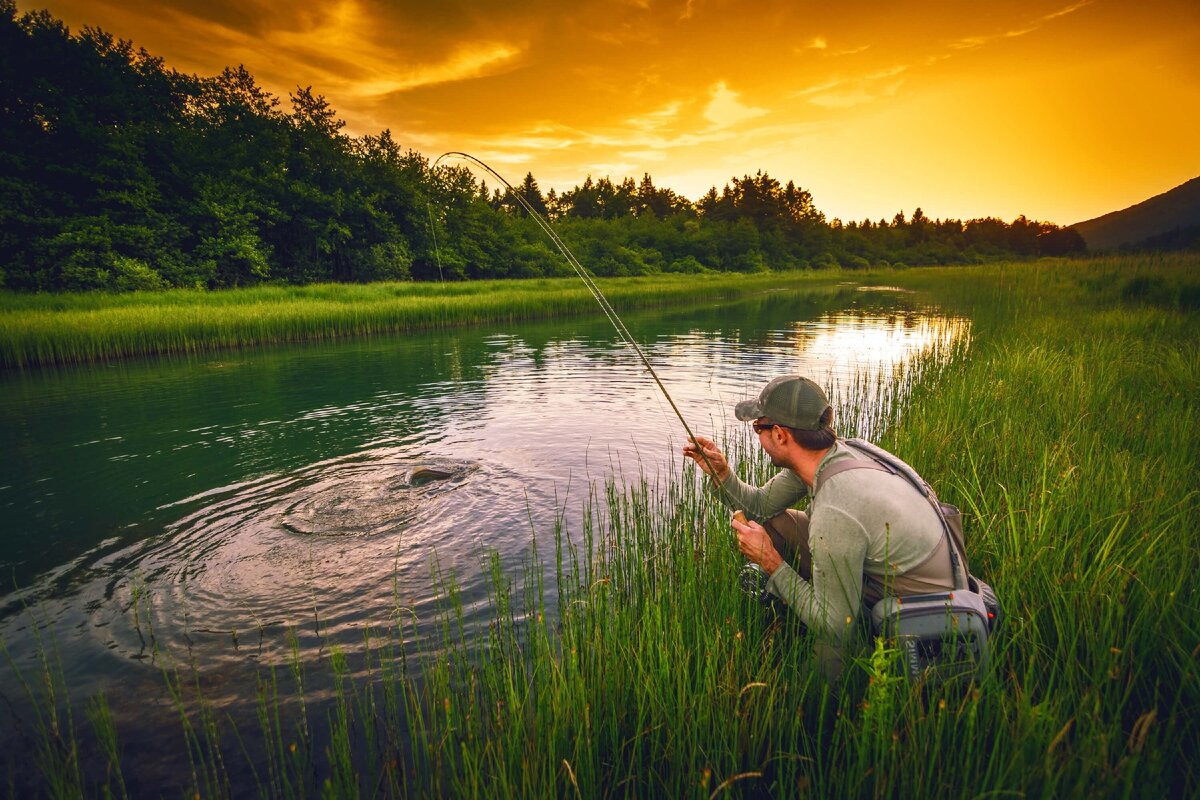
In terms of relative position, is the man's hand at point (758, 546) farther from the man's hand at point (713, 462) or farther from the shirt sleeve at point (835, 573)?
the man's hand at point (713, 462)

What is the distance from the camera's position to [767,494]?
3.66m

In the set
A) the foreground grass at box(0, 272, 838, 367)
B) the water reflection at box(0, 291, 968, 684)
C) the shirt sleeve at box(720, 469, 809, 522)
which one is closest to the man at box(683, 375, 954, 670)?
the shirt sleeve at box(720, 469, 809, 522)

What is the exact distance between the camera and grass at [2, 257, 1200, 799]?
6.39 ft

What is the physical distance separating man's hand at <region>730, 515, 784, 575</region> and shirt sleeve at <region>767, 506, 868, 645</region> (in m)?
0.26

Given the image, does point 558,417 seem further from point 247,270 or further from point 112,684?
point 247,270

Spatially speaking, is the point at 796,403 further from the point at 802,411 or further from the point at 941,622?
the point at 941,622

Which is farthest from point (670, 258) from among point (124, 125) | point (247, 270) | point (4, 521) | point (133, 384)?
point (4, 521)

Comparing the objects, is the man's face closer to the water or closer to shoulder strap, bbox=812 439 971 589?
shoulder strap, bbox=812 439 971 589

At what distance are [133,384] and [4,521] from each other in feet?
29.1

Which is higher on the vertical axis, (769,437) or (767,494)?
(769,437)

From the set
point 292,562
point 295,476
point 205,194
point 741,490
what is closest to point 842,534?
point 741,490

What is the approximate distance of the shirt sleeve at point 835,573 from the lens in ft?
7.94

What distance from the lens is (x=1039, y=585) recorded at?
9.48 ft

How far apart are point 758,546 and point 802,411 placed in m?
0.72
